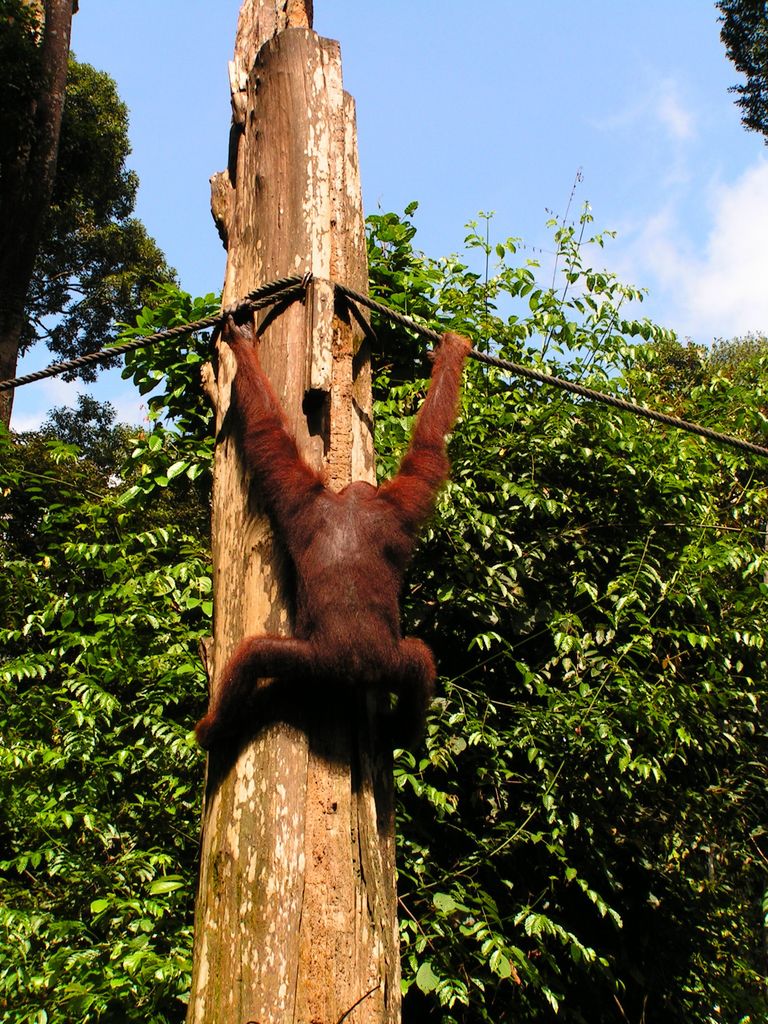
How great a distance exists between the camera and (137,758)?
5539 mm

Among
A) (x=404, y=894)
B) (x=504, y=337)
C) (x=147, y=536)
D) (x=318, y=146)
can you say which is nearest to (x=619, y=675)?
(x=404, y=894)

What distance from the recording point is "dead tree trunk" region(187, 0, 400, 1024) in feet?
8.75

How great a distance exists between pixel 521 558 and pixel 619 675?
1.03 metres

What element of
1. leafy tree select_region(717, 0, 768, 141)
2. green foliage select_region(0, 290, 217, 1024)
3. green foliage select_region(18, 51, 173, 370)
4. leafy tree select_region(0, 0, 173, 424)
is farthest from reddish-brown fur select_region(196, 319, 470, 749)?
green foliage select_region(18, 51, 173, 370)

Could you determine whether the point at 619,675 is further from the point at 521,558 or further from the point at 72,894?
the point at 72,894

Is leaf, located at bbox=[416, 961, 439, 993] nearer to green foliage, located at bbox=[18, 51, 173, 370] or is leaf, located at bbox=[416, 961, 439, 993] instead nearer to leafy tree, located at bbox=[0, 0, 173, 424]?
leafy tree, located at bbox=[0, 0, 173, 424]

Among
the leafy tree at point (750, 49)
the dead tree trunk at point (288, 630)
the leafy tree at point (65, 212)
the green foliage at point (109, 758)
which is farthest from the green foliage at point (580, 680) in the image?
the leafy tree at point (65, 212)

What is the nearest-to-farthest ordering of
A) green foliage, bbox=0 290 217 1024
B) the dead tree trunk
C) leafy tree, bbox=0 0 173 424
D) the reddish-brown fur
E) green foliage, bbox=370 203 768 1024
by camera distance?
the dead tree trunk
the reddish-brown fur
green foliage, bbox=0 290 217 1024
green foliage, bbox=370 203 768 1024
leafy tree, bbox=0 0 173 424

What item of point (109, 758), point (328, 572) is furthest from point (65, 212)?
point (328, 572)

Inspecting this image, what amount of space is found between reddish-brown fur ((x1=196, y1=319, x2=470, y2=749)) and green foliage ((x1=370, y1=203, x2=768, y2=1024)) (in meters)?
1.93

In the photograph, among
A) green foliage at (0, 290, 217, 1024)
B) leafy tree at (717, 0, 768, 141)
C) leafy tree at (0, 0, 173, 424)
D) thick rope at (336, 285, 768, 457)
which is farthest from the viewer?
leafy tree at (0, 0, 173, 424)

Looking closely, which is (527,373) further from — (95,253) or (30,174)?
(95,253)

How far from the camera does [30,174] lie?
16.0 m

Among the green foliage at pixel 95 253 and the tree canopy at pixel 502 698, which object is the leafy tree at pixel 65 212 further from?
the tree canopy at pixel 502 698
